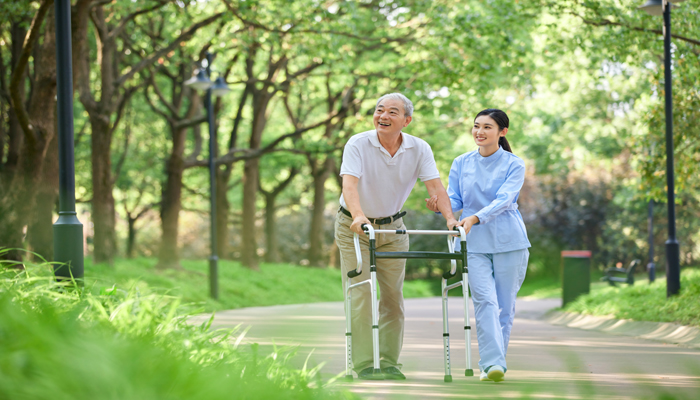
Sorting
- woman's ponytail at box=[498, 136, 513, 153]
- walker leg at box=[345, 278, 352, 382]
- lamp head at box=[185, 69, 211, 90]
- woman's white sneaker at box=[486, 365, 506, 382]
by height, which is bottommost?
woman's white sneaker at box=[486, 365, 506, 382]

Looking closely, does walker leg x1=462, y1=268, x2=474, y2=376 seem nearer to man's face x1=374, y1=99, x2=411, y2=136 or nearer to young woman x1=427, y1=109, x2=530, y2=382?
young woman x1=427, y1=109, x2=530, y2=382

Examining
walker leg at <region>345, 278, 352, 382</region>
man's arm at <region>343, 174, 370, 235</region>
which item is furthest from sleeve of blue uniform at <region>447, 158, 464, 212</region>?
walker leg at <region>345, 278, 352, 382</region>

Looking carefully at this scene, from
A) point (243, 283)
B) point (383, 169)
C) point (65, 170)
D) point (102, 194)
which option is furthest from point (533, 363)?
point (243, 283)

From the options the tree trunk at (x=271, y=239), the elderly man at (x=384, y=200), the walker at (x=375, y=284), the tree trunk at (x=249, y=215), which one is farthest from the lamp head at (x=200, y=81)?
the tree trunk at (x=271, y=239)

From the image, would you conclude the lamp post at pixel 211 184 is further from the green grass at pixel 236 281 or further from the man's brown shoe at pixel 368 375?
the man's brown shoe at pixel 368 375

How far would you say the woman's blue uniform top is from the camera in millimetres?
5410

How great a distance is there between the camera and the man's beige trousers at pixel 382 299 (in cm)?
541

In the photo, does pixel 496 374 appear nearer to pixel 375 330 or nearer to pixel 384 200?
pixel 375 330

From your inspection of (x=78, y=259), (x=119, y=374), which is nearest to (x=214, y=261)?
(x=78, y=259)

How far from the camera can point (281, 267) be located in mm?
23703

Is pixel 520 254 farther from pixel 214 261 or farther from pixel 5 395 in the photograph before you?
pixel 214 261

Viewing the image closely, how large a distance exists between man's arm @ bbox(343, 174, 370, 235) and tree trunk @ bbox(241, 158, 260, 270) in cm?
1630

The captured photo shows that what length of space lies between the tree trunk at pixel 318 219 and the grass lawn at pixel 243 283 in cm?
82

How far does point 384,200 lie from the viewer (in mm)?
5527
